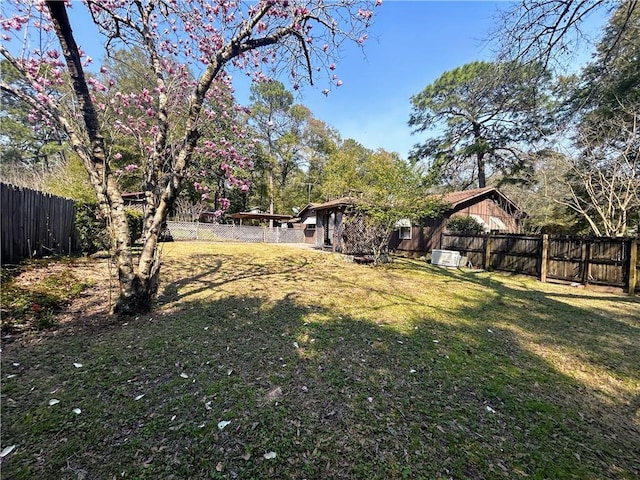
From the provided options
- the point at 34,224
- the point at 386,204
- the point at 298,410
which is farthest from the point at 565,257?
the point at 34,224

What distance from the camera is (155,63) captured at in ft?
14.4

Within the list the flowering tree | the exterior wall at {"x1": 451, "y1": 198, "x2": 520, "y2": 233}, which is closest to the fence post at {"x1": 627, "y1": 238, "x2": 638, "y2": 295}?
the exterior wall at {"x1": 451, "y1": 198, "x2": 520, "y2": 233}

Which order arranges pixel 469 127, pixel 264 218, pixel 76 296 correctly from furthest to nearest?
pixel 264 218
pixel 469 127
pixel 76 296

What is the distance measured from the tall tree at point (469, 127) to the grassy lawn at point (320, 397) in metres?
14.1

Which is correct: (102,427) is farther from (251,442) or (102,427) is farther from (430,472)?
(430,472)

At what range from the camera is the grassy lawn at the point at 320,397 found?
5.44 ft

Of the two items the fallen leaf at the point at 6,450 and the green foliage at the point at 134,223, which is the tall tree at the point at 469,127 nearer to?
the green foliage at the point at 134,223

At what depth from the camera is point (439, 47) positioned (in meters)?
6.33

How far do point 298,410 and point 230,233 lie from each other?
20.4m

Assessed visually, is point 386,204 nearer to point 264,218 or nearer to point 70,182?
point 70,182

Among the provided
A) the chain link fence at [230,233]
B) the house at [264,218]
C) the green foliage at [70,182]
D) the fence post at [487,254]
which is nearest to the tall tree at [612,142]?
the fence post at [487,254]

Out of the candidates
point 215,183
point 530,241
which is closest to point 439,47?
point 530,241

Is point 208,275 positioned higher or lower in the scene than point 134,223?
lower

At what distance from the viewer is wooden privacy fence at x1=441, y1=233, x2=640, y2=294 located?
6.90 meters
